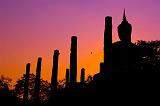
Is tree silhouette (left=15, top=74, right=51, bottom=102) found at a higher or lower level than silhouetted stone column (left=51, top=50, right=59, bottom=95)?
higher

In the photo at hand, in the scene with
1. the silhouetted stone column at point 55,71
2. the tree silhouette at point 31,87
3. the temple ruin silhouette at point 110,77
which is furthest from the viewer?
the tree silhouette at point 31,87

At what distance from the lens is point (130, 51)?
74.3ft

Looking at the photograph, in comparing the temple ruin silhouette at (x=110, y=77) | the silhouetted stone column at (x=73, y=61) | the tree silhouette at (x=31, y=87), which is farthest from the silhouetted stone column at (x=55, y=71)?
the tree silhouette at (x=31, y=87)

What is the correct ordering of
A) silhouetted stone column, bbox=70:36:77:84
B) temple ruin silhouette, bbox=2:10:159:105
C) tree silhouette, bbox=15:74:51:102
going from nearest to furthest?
temple ruin silhouette, bbox=2:10:159:105
silhouetted stone column, bbox=70:36:77:84
tree silhouette, bbox=15:74:51:102

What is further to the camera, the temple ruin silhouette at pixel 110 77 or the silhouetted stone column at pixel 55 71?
the silhouetted stone column at pixel 55 71

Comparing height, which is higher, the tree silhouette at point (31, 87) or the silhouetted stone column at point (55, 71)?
the tree silhouette at point (31, 87)

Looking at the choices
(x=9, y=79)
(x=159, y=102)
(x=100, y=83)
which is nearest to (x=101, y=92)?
(x=100, y=83)

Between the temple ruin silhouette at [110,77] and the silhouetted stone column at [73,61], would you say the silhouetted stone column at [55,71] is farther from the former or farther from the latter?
the silhouetted stone column at [73,61]

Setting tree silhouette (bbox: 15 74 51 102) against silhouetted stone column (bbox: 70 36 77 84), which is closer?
silhouetted stone column (bbox: 70 36 77 84)

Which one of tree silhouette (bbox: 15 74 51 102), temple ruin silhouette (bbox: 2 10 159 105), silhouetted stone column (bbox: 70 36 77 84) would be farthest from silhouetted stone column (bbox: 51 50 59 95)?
tree silhouette (bbox: 15 74 51 102)

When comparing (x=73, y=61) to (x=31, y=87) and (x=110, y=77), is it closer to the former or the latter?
(x=110, y=77)

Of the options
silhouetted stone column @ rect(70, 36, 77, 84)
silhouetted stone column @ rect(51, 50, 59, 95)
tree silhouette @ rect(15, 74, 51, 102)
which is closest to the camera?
silhouetted stone column @ rect(70, 36, 77, 84)

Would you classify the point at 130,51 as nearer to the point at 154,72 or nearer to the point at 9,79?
the point at 154,72

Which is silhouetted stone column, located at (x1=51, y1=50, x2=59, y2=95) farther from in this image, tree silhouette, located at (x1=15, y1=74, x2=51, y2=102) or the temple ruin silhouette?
tree silhouette, located at (x1=15, y1=74, x2=51, y2=102)
